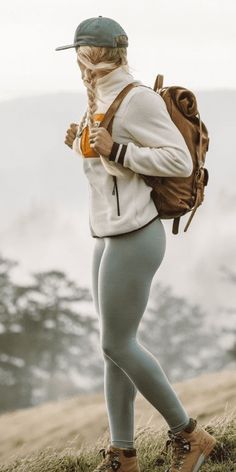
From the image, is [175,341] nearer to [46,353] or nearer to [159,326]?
[159,326]

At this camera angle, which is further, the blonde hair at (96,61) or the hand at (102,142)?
the blonde hair at (96,61)

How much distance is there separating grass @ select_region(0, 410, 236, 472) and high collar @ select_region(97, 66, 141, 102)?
158cm

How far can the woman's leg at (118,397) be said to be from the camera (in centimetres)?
399

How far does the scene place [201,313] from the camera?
29.1 m

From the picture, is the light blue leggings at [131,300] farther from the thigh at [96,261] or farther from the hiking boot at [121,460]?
the hiking boot at [121,460]

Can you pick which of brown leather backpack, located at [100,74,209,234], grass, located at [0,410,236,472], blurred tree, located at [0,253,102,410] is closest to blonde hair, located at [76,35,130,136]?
brown leather backpack, located at [100,74,209,234]

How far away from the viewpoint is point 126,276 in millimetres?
3779

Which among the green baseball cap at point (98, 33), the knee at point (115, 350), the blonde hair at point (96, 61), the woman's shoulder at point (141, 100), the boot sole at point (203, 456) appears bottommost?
the boot sole at point (203, 456)

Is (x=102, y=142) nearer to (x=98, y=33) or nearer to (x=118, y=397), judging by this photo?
(x=98, y=33)

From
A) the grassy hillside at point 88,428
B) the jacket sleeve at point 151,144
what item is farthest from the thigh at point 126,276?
the grassy hillside at point 88,428

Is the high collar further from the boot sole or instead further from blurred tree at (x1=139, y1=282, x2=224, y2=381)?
blurred tree at (x1=139, y1=282, x2=224, y2=381)

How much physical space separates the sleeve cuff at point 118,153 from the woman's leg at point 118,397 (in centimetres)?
42

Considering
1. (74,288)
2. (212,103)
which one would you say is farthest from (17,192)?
(212,103)

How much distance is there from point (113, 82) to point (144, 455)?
167 centimetres
